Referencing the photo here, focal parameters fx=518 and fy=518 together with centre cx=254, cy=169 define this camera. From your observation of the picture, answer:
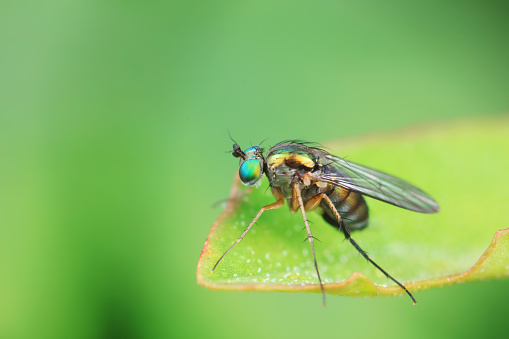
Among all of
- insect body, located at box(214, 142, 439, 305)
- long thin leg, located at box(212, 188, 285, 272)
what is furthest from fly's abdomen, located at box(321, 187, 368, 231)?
long thin leg, located at box(212, 188, 285, 272)

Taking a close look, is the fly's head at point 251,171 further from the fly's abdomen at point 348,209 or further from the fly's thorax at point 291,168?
the fly's abdomen at point 348,209

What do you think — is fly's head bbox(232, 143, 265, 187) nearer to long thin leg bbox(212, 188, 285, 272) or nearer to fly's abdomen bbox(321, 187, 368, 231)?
long thin leg bbox(212, 188, 285, 272)

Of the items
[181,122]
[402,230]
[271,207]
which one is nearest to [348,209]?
[402,230]

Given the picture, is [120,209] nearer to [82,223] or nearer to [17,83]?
[82,223]

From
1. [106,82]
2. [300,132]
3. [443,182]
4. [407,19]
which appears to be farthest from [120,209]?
[407,19]

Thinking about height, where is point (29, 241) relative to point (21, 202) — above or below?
below

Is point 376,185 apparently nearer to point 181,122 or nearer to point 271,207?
point 271,207

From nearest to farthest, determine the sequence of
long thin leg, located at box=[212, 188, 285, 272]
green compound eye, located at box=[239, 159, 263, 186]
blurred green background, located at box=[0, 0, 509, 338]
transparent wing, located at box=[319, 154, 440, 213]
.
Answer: long thin leg, located at box=[212, 188, 285, 272] < transparent wing, located at box=[319, 154, 440, 213] < green compound eye, located at box=[239, 159, 263, 186] < blurred green background, located at box=[0, 0, 509, 338]
